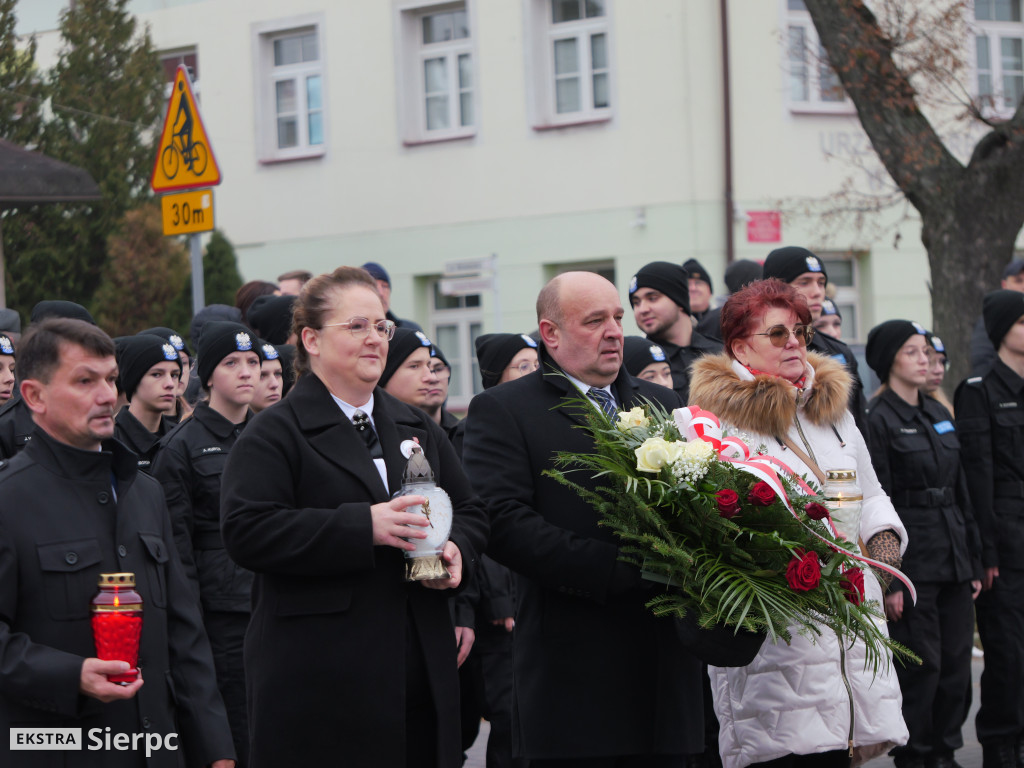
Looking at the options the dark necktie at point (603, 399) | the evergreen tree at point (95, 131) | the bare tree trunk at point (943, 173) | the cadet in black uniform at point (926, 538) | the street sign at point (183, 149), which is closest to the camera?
the dark necktie at point (603, 399)

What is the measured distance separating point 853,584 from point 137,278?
511 inches

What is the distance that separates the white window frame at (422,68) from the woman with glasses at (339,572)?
1673 centimetres

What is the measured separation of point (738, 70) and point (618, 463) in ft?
50.9

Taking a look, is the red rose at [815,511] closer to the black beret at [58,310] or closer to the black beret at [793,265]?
the black beret at [793,265]

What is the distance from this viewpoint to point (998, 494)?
8.43 meters

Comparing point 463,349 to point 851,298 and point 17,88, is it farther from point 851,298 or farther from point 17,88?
point 17,88

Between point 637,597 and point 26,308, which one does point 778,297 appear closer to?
point 637,597

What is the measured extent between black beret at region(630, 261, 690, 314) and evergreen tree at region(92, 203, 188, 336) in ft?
29.4

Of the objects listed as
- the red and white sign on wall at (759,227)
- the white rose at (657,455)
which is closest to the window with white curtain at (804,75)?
the red and white sign on wall at (759,227)

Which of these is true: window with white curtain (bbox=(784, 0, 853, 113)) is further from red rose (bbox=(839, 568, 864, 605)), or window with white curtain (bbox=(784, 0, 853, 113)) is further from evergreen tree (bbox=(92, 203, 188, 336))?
red rose (bbox=(839, 568, 864, 605))

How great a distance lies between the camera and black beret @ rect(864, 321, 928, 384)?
803 cm

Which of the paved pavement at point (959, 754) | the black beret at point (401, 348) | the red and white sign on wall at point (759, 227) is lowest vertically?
the paved pavement at point (959, 754)

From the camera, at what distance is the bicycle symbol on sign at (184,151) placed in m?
9.58

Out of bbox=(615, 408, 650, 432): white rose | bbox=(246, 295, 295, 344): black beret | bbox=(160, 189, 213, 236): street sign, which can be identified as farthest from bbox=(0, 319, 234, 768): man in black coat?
bbox=(160, 189, 213, 236): street sign
